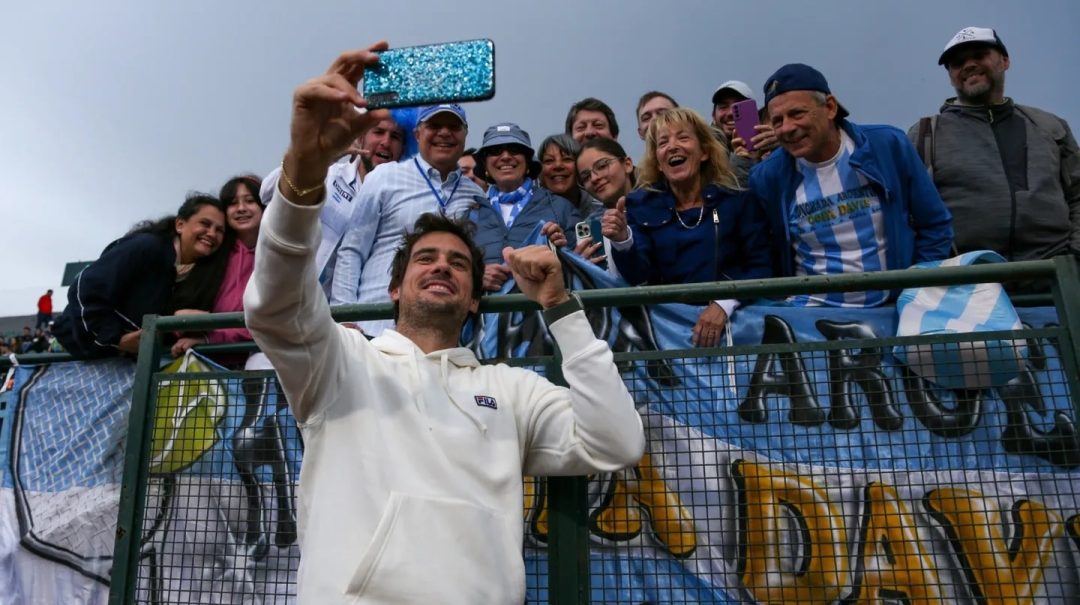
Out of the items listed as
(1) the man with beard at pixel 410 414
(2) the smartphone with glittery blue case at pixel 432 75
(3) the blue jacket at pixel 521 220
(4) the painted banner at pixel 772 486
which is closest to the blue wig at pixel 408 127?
(3) the blue jacket at pixel 521 220

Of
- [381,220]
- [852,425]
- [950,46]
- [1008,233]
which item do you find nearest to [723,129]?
[950,46]

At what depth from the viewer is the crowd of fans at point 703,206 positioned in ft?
13.2

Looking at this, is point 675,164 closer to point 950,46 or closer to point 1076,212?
point 950,46

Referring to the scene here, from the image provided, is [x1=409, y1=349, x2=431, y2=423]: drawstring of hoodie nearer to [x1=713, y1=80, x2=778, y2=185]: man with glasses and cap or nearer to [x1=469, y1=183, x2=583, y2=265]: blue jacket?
Answer: [x1=469, y1=183, x2=583, y2=265]: blue jacket

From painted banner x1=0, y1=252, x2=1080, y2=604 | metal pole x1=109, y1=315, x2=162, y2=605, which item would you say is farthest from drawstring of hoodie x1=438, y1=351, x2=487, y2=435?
metal pole x1=109, y1=315, x2=162, y2=605

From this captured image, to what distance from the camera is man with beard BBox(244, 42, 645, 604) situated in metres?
2.31

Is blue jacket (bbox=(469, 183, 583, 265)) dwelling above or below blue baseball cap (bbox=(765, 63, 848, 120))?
below

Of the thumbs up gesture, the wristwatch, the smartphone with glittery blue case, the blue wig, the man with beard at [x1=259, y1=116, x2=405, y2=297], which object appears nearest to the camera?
the smartphone with glittery blue case

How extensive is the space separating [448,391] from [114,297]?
2.29m

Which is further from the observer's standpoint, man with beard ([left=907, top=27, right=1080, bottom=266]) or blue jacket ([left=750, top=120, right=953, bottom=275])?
man with beard ([left=907, top=27, right=1080, bottom=266])

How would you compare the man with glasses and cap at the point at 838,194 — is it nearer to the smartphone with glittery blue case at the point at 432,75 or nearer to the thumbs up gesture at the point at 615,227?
the thumbs up gesture at the point at 615,227

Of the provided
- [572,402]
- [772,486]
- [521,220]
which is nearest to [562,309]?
[572,402]

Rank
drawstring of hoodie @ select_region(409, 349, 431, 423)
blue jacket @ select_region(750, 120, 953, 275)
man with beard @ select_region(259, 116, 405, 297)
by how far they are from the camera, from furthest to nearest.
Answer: man with beard @ select_region(259, 116, 405, 297), blue jacket @ select_region(750, 120, 953, 275), drawstring of hoodie @ select_region(409, 349, 431, 423)

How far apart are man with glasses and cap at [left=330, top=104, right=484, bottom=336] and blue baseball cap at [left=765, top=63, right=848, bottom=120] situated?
5.66 ft
